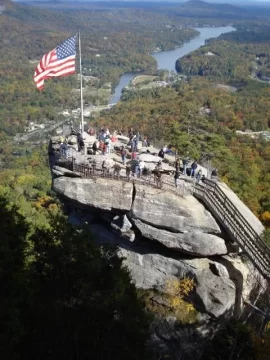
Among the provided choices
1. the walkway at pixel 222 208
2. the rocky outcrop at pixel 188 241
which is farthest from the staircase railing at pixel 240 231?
the rocky outcrop at pixel 188 241

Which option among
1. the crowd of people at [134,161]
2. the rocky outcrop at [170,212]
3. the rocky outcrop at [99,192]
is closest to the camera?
the rocky outcrop at [170,212]

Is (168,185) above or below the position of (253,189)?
above

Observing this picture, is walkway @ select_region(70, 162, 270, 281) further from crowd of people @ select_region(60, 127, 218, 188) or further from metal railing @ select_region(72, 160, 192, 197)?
crowd of people @ select_region(60, 127, 218, 188)

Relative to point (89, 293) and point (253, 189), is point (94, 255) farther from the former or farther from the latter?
point (253, 189)

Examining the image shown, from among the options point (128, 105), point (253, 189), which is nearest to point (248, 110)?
point (128, 105)

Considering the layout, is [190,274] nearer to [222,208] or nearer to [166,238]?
[166,238]

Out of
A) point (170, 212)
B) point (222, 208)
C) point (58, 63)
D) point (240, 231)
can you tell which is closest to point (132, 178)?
point (170, 212)

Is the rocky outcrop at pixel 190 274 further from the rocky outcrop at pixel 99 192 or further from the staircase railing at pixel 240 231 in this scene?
the rocky outcrop at pixel 99 192
